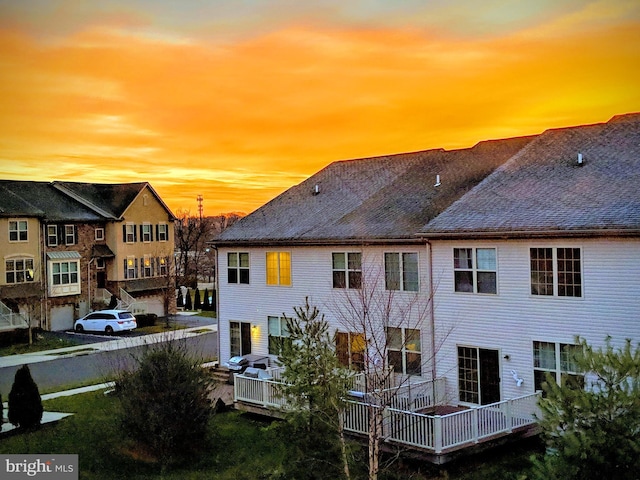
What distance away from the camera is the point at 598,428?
28.3 ft

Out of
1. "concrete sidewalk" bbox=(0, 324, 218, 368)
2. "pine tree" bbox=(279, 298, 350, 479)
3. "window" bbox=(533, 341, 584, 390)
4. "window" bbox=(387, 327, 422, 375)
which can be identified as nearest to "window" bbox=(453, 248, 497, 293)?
"window" bbox=(533, 341, 584, 390)

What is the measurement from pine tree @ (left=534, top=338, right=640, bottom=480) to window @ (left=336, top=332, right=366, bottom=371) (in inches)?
403

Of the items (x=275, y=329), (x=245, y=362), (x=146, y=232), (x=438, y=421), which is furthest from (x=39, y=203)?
(x=438, y=421)

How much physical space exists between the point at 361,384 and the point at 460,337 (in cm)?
293

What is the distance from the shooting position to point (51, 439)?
16.0m

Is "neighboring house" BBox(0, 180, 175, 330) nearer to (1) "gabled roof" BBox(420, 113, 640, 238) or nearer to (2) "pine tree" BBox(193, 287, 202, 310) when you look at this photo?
(2) "pine tree" BBox(193, 287, 202, 310)

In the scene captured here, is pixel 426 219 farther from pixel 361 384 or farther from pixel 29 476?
→ pixel 29 476

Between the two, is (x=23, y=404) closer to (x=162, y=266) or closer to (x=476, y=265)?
(x=476, y=265)

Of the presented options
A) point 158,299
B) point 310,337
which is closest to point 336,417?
point 310,337

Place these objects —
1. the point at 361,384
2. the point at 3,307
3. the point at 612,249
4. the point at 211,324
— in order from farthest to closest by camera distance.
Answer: the point at 211,324 < the point at 3,307 < the point at 361,384 < the point at 612,249

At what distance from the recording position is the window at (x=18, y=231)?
115 feet

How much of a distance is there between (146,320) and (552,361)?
27859 millimetres

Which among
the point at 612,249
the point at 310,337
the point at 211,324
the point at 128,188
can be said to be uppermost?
the point at 128,188

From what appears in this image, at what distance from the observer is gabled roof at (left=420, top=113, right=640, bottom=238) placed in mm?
14758
